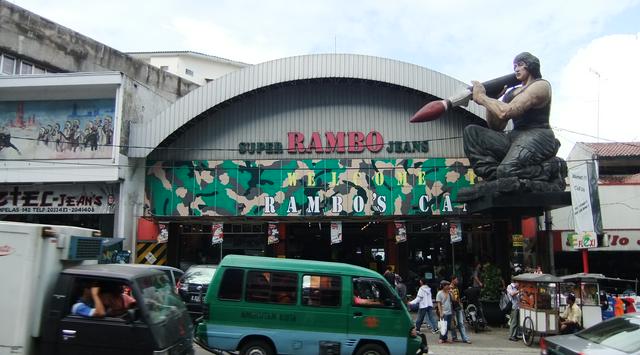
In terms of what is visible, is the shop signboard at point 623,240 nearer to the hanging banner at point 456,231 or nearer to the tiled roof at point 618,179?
the tiled roof at point 618,179

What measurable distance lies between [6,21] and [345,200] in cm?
1652

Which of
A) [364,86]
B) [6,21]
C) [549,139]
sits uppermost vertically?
[6,21]

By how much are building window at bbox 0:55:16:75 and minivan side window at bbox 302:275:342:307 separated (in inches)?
783

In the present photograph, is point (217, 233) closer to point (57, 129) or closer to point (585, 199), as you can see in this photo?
point (57, 129)

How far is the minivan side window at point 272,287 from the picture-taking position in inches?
395

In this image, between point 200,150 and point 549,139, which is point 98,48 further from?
point 549,139

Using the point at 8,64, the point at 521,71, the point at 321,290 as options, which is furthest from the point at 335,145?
the point at 8,64

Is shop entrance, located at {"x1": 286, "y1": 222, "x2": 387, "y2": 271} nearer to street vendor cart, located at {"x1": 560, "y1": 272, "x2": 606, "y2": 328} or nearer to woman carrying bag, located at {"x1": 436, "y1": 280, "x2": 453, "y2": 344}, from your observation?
woman carrying bag, located at {"x1": 436, "y1": 280, "x2": 453, "y2": 344}

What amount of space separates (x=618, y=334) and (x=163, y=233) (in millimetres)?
17481

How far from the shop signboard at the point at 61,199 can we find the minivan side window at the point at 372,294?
13922mm

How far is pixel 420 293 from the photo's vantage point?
14.4 m

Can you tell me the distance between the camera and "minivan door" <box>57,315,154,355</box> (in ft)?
21.0

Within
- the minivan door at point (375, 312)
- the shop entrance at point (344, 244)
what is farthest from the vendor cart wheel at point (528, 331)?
the shop entrance at point (344, 244)

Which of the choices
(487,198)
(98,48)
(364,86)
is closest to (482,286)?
(487,198)
